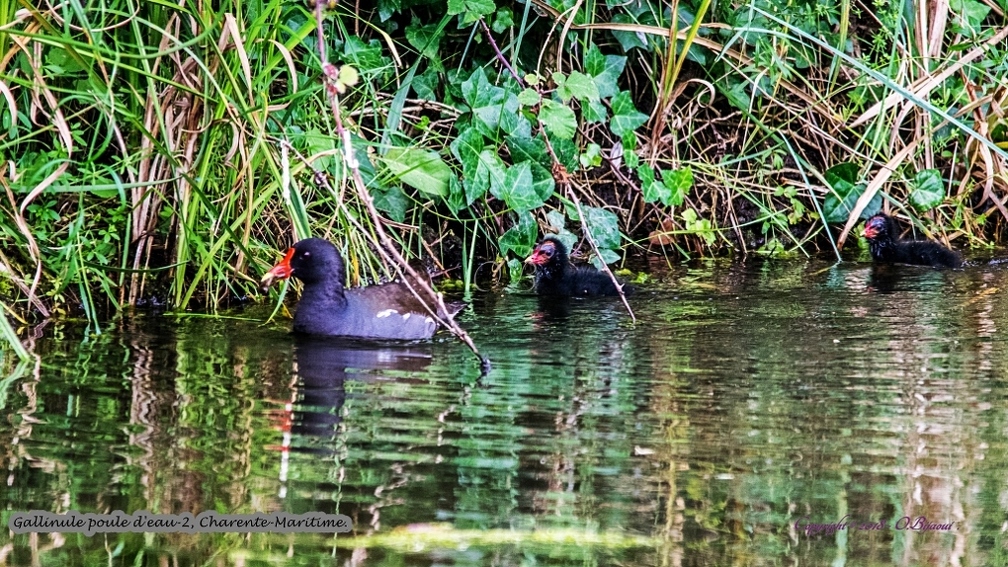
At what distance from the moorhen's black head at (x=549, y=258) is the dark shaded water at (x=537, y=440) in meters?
1.13

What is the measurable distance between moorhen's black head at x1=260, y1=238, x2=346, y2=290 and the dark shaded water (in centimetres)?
29

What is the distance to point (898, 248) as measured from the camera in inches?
338

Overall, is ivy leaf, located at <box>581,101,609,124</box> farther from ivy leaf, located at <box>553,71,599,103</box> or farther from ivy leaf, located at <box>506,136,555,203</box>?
ivy leaf, located at <box>506,136,555,203</box>

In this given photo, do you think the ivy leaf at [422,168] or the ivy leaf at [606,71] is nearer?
the ivy leaf at [422,168]

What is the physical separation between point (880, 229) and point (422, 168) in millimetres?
3039

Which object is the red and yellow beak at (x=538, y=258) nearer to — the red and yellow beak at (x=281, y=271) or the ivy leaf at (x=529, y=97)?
the ivy leaf at (x=529, y=97)

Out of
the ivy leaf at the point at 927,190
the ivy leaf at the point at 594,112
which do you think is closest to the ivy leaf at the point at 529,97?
the ivy leaf at the point at 594,112

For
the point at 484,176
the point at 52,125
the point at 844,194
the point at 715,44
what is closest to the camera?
the point at 52,125

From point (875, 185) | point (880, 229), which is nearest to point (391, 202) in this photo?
point (880, 229)

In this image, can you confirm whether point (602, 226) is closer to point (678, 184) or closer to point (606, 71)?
point (678, 184)

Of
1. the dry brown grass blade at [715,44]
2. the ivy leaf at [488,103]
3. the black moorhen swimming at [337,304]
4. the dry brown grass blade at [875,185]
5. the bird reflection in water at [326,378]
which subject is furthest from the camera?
the dry brown grass blade at [875,185]

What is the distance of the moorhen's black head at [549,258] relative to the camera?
780 centimetres

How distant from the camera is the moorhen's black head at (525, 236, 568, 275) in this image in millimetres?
7801

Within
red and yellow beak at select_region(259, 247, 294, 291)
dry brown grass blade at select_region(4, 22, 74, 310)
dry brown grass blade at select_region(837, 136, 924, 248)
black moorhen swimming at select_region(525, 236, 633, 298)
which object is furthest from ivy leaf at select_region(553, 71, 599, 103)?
dry brown grass blade at select_region(4, 22, 74, 310)
